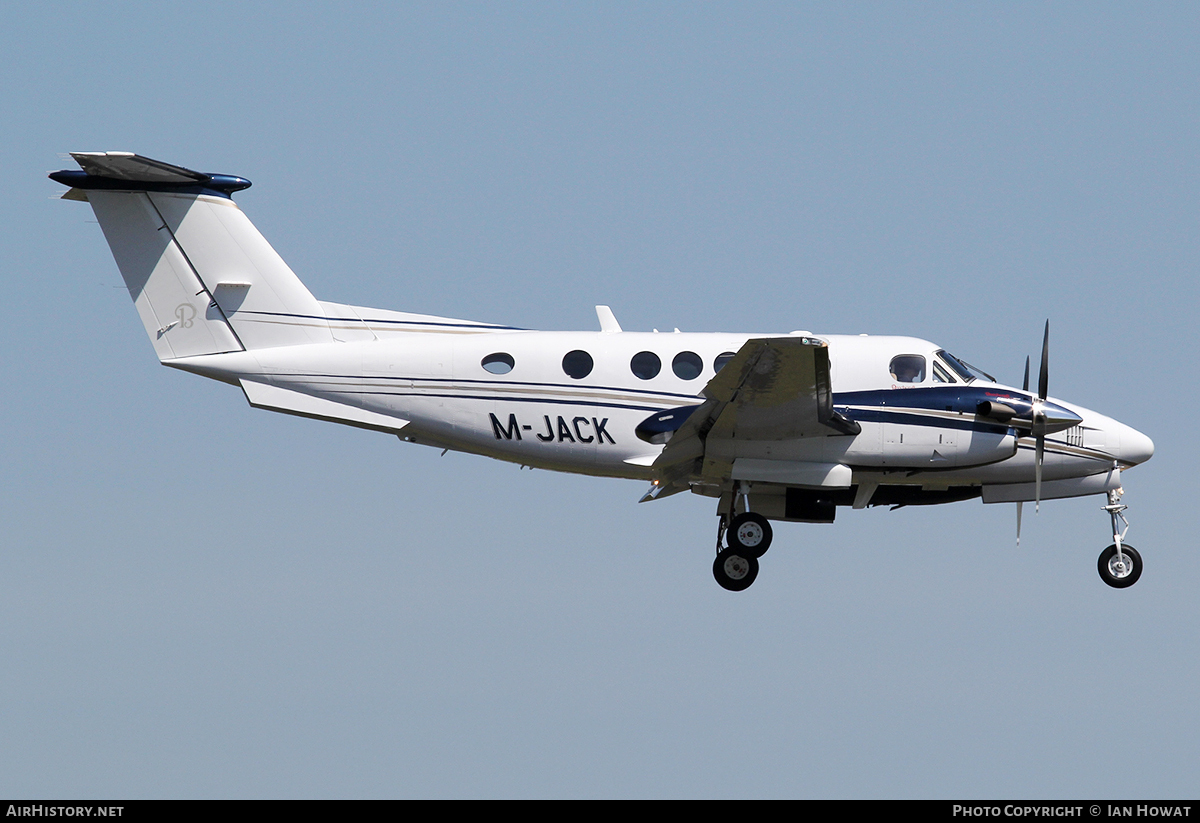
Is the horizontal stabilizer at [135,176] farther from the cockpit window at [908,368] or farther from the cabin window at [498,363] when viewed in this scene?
the cockpit window at [908,368]

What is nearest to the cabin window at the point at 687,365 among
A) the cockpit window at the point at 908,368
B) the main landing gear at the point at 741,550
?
the main landing gear at the point at 741,550

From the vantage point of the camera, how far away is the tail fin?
19.3 m

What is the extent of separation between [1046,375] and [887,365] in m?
2.30

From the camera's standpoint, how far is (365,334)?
19516mm

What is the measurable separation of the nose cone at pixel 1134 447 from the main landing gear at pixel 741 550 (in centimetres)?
545

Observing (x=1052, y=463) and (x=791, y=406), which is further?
(x=1052, y=463)

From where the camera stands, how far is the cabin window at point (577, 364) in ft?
61.8

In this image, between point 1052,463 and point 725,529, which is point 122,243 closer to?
point 725,529

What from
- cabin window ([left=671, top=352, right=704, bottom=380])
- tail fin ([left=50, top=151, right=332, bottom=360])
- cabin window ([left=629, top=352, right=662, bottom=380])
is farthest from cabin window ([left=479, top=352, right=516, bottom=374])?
tail fin ([left=50, top=151, right=332, bottom=360])

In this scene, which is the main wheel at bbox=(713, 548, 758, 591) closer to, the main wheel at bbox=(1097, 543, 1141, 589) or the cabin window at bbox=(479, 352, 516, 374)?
the cabin window at bbox=(479, 352, 516, 374)

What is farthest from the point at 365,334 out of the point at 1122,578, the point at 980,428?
the point at 1122,578

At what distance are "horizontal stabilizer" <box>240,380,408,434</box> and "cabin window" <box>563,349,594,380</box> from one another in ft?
7.90

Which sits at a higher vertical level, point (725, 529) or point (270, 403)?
point (270, 403)

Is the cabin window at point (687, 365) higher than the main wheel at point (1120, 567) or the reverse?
higher
